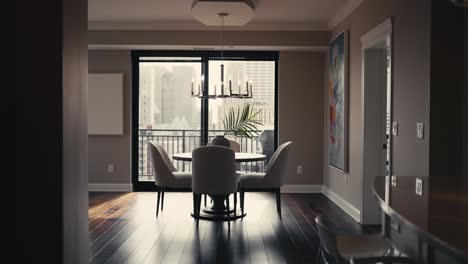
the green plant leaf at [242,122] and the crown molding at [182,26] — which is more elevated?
the crown molding at [182,26]

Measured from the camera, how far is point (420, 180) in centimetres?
261

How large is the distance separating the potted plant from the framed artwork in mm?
1342

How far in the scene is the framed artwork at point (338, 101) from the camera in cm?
619

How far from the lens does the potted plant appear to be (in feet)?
25.9

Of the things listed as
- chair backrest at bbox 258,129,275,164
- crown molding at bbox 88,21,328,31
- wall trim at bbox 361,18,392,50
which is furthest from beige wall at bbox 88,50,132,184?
wall trim at bbox 361,18,392,50

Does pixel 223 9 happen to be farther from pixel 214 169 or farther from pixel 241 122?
pixel 241 122

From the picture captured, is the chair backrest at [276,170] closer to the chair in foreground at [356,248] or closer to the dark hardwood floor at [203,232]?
the dark hardwood floor at [203,232]

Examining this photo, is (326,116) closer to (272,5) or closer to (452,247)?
(272,5)

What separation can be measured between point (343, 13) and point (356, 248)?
4.58 meters

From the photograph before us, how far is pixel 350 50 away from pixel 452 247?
5130 mm

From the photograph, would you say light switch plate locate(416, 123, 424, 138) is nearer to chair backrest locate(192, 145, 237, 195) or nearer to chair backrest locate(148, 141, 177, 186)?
chair backrest locate(192, 145, 237, 195)

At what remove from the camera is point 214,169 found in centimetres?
514

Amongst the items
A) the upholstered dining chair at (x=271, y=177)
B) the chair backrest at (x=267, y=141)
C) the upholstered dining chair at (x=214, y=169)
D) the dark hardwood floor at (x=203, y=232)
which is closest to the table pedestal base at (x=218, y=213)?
the dark hardwood floor at (x=203, y=232)

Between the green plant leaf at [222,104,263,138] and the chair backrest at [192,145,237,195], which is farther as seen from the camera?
the green plant leaf at [222,104,263,138]
